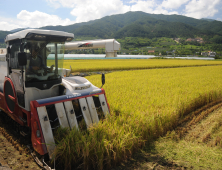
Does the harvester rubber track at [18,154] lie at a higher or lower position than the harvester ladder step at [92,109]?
lower

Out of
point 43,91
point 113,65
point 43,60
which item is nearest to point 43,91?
point 43,91

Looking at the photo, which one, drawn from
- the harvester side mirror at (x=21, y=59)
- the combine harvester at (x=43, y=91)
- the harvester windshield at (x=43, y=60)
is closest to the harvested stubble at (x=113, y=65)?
the combine harvester at (x=43, y=91)

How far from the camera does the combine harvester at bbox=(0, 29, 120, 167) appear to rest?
10.1 feet

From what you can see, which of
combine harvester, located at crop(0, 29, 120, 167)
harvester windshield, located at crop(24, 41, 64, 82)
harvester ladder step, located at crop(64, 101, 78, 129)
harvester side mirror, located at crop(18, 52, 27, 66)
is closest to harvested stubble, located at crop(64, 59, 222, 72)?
combine harvester, located at crop(0, 29, 120, 167)

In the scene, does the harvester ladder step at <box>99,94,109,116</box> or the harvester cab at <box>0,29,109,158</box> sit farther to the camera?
the harvester ladder step at <box>99,94,109,116</box>

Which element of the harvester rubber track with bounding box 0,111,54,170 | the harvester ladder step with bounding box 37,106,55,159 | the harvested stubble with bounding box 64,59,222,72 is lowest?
the harvester rubber track with bounding box 0,111,54,170

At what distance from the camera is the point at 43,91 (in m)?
3.69

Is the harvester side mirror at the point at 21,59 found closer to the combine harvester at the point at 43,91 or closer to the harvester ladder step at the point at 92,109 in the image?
the combine harvester at the point at 43,91

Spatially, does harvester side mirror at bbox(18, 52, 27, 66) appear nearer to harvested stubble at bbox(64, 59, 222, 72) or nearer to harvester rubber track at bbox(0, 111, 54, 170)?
harvester rubber track at bbox(0, 111, 54, 170)

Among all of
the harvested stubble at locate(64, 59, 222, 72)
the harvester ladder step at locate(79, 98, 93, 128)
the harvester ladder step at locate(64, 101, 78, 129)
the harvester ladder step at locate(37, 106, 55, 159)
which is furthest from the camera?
the harvested stubble at locate(64, 59, 222, 72)

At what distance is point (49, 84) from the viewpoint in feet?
12.1

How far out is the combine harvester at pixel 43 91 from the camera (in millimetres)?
3086

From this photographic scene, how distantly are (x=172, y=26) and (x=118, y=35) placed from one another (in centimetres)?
6272

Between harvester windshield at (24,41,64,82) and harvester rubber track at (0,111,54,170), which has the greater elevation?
harvester windshield at (24,41,64,82)
